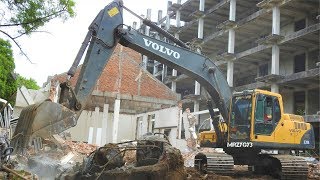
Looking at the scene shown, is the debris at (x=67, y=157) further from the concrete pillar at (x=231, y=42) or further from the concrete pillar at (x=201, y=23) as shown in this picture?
the concrete pillar at (x=201, y=23)

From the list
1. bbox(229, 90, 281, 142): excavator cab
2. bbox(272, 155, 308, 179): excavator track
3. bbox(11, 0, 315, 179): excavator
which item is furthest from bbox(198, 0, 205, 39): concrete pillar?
bbox(272, 155, 308, 179): excavator track

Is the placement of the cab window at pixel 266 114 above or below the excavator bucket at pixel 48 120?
above

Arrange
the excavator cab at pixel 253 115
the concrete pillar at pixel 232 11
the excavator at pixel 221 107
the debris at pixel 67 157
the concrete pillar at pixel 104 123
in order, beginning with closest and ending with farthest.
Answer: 1. the excavator at pixel 221 107
2. the excavator cab at pixel 253 115
3. the debris at pixel 67 157
4. the concrete pillar at pixel 104 123
5. the concrete pillar at pixel 232 11

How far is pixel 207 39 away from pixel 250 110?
Answer: 3188cm

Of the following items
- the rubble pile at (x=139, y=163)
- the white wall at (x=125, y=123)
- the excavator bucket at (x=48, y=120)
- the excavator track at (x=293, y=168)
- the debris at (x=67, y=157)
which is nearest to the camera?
the rubble pile at (x=139, y=163)

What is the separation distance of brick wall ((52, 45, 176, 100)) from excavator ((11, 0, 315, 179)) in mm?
13181

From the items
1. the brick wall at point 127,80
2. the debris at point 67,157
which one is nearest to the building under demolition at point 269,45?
the brick wall at point 127,80

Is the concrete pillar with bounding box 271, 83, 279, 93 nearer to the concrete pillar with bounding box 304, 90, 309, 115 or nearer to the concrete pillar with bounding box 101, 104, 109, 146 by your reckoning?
the concrete pillar with bounding box 304, 90, 309, 115

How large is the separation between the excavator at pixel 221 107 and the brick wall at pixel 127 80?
13.2m

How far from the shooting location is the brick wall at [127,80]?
24391mm

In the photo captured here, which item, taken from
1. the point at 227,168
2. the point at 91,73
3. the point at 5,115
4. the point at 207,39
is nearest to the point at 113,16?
the point at 91,73

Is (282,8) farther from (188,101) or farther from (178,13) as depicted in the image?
(178,13)

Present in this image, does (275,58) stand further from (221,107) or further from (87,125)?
(221,107)

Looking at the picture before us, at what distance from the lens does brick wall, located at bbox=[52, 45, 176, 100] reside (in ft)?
80.0
